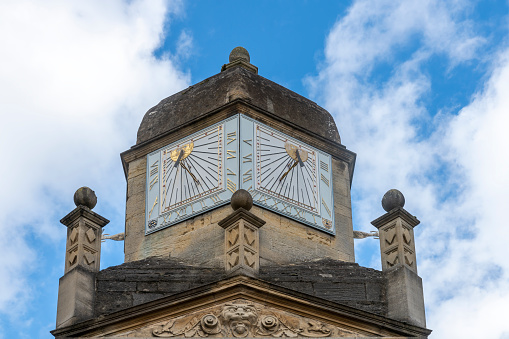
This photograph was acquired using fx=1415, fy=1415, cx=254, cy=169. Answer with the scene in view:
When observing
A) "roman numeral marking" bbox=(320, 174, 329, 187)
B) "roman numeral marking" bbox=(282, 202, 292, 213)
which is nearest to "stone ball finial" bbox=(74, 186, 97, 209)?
"roman numeral marking" bbox=(282, 202, 292, 213)

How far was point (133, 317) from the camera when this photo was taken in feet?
69.4

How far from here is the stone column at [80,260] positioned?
71.1ft

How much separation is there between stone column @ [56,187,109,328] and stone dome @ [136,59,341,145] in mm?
3341

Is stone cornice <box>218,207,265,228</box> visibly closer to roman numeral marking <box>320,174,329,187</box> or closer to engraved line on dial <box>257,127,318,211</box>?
engraved line on dial <box>257,127,318,211</box>

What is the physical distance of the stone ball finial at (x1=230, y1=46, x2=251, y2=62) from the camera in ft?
89.6

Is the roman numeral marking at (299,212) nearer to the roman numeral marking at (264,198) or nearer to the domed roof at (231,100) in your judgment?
the roman numeral marking at (264,198)

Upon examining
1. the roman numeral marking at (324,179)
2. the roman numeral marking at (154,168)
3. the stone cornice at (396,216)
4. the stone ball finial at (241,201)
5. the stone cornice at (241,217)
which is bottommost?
the stone cornice at (241,217)

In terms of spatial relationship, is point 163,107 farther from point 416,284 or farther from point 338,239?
point 416,284

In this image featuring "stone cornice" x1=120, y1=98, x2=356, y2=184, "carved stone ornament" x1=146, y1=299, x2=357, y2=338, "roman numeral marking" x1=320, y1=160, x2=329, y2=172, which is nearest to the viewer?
"carved stone ornament" x1=146, y1=299, x2=357, y2=338

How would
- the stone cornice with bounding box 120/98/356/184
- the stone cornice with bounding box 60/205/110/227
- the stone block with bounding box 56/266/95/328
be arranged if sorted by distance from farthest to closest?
Result: the stone cornice with bounding box 120/98/356/184 → the stone cornice with bounding box 60/205/110/227 → the stone block with bounding box 56/266/95/328

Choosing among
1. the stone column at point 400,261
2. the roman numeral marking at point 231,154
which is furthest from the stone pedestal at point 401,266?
the roman numeral marking at point 231,154

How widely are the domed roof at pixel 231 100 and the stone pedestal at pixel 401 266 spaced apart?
11.8 feet

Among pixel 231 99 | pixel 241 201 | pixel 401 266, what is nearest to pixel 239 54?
pixel 231 99

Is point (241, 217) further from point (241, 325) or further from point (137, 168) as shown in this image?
point (137, 168)
